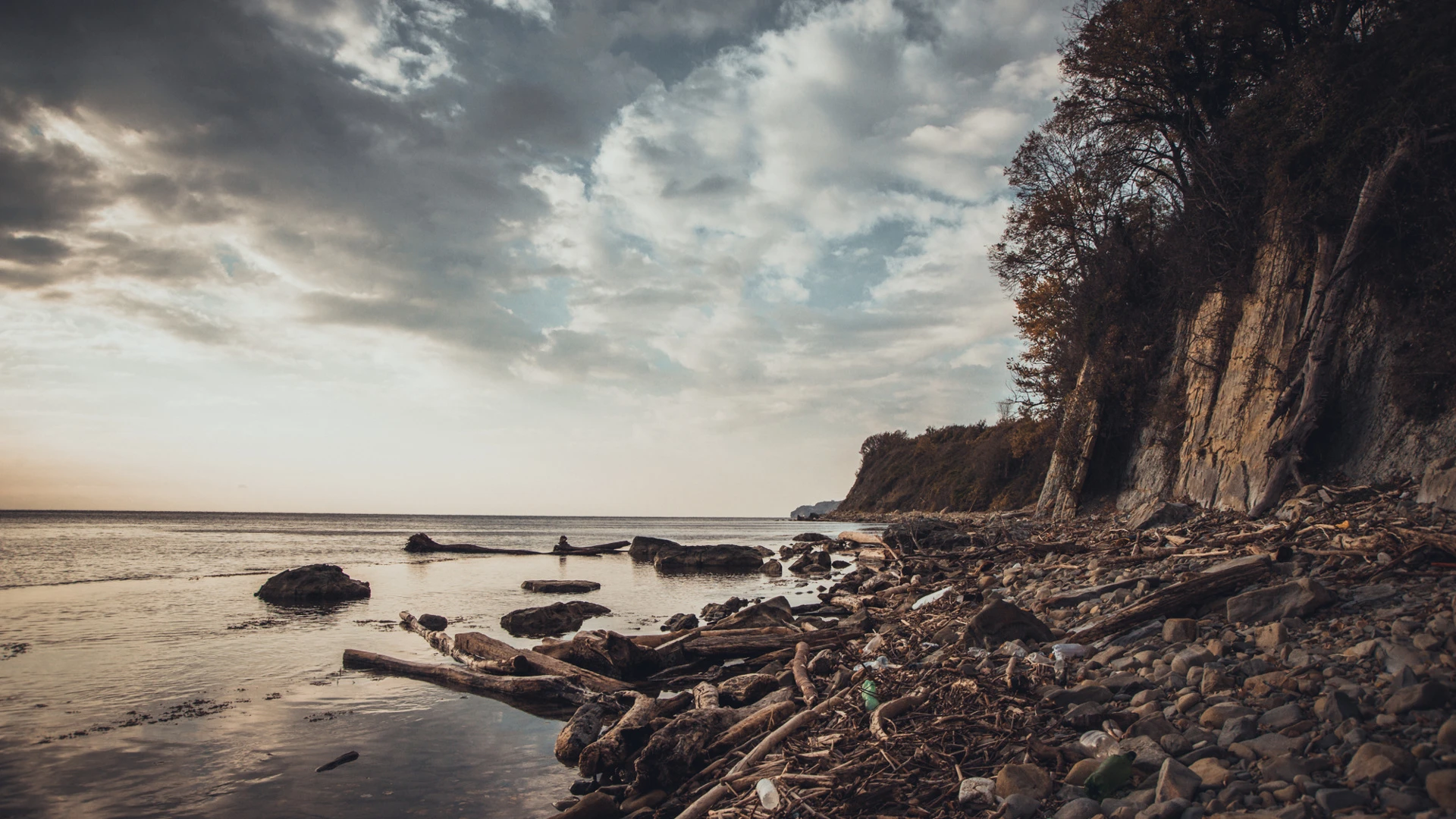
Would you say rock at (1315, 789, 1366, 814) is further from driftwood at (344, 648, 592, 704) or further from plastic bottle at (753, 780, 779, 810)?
driftwood at (344, 648, 592, 704)

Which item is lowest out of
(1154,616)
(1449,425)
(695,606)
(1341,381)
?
(695,606)

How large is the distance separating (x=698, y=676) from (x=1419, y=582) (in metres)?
7.36

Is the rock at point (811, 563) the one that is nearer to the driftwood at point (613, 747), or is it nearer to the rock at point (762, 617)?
the rock at point (762, 617)

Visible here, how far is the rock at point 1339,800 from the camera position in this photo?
2.92 metres

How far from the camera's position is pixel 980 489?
183 ft

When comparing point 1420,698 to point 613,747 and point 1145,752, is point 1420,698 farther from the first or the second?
point 613,747

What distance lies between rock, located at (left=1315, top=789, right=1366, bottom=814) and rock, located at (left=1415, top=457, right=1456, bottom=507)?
22.1 ft

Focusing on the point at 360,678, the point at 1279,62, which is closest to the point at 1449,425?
the point at 1279,62

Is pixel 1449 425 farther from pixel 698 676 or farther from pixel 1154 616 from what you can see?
pixel 698 676

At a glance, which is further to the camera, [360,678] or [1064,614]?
[360,678]

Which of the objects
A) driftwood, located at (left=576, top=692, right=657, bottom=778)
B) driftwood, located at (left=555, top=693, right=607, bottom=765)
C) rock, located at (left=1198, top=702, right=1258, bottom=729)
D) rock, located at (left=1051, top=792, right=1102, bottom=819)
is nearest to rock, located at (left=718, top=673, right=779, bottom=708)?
driftwood, located at (left=576, top=692, right=657, bottom=778)

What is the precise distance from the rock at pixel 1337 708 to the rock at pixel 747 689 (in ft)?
14.7

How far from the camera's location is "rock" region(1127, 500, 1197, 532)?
1240 cm

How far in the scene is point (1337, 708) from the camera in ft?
11.8
